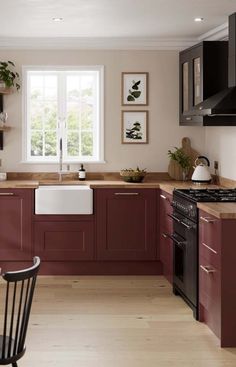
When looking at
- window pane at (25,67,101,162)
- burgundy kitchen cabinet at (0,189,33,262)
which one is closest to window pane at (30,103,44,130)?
window pane at (25,67,101,162)

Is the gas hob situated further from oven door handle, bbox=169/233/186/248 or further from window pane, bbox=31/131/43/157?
window pane, bbox=31/131/43/157

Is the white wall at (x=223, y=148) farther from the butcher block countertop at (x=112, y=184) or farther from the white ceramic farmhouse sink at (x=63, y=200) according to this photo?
the white ceramic farmhouse sink at (x=63, y=200)

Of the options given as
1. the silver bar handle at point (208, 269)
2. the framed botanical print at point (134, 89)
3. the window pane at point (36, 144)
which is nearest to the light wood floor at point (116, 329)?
the silver bar handle at point (208, 269)

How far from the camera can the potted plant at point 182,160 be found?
7.36 m

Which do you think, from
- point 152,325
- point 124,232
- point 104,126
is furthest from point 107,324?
point 104,126

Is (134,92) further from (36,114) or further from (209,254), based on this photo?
(209,254)

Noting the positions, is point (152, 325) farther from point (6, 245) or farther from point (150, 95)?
point (150, 95)

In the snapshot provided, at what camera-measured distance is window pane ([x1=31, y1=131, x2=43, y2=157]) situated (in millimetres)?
7602

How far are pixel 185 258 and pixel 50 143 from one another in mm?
2572

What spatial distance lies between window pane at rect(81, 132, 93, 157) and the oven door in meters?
1.84

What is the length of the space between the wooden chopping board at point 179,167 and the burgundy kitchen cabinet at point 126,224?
608mm

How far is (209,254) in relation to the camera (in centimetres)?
487

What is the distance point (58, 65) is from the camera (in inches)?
292

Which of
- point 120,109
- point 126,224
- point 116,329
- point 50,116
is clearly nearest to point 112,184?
point 126,224
